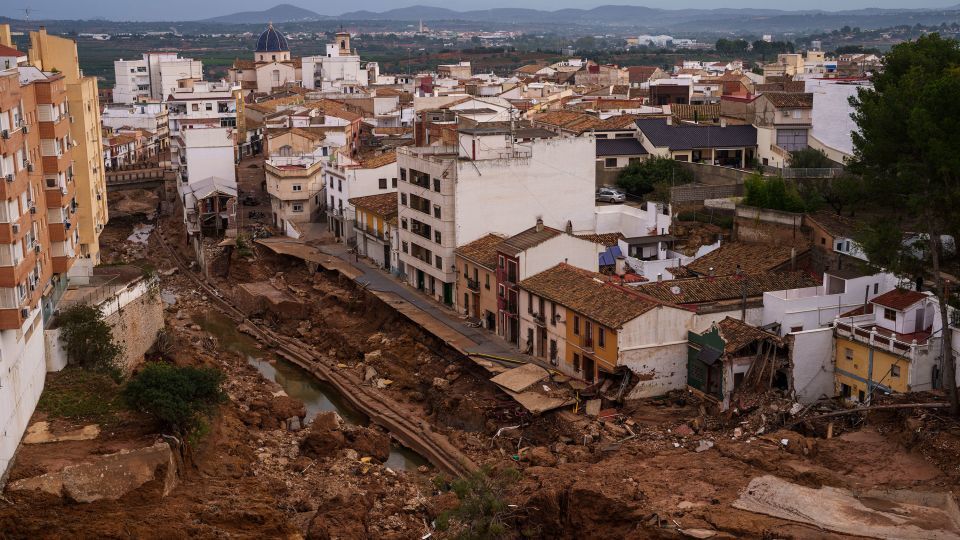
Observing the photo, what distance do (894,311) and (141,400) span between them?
18336 millimetres

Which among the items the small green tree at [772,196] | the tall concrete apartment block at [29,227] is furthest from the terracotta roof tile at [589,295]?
the tall concrete apartment block at [29,227]

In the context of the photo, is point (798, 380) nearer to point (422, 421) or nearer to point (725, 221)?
point (422, 421)

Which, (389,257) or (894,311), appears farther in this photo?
(389,257)

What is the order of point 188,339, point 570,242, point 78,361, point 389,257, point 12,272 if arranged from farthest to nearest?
point 389,257 → point 188,339 → point 570,242 → point 78,361 → point 12,272

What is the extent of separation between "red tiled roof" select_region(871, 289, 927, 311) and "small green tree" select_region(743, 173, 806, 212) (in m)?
10.9

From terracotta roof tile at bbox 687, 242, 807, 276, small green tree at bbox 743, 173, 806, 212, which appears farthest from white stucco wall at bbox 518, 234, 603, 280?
small green tree at bbox 743, 173, 806, 212

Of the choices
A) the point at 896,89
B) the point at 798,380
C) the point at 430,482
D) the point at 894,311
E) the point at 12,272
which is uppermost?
the point at 896,89

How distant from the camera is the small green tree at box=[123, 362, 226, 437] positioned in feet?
91.3

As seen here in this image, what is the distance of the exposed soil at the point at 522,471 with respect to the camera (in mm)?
24219

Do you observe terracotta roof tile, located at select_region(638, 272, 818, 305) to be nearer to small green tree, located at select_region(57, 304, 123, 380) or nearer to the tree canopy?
the tree canopy

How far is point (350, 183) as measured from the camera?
5112cm

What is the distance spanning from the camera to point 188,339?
40.8m

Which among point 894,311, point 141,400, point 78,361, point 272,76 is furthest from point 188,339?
point 272,76

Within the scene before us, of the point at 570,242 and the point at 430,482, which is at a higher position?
the point at 570,242
